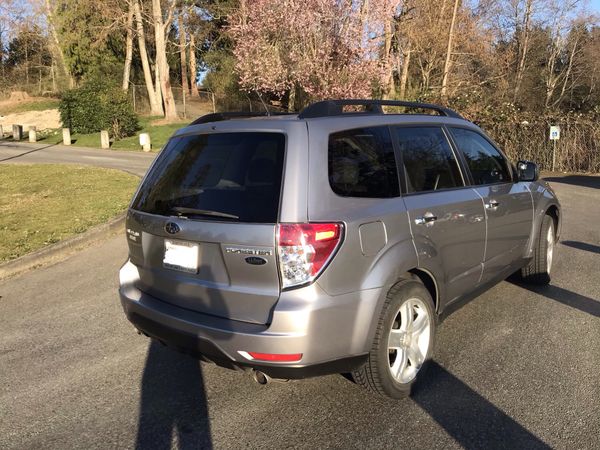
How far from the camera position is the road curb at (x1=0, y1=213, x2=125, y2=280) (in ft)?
20.5

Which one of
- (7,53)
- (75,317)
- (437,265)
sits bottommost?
(75,317)

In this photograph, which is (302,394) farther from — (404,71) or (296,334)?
(404,71)

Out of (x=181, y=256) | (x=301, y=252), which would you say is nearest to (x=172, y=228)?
(x=181, y=256)

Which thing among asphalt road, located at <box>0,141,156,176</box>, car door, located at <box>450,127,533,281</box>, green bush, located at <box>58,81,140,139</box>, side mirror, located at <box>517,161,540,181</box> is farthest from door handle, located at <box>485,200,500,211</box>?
green bush, located at <box>58,81,140,139</box>

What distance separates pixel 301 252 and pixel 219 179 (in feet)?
2.51

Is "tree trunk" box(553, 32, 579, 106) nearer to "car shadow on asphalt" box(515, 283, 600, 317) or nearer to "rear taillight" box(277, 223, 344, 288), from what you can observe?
"car shadow on asphalt" box(515, 283, 600, 317)

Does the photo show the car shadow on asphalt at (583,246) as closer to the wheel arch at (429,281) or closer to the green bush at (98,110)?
the wheel arch at (429,281)

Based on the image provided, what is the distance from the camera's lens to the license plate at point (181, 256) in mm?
2967

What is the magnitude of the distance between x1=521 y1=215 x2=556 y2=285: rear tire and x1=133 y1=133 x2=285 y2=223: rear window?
3332 mm

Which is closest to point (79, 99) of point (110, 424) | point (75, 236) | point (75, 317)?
point (75, 236)

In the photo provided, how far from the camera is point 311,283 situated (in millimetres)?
2668

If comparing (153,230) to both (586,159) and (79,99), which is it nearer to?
(586,159)

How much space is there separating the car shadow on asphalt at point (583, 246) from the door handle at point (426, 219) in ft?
14.8

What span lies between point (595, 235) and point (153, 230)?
714 cm
